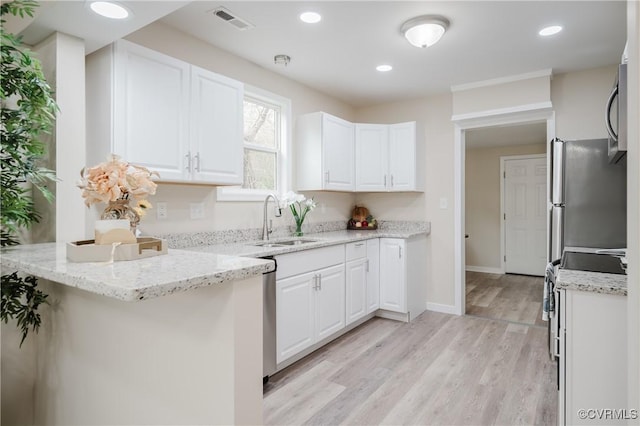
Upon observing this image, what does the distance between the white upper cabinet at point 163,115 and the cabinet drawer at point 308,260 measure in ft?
2.29

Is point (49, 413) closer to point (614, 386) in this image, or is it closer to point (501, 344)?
point (614, 386)

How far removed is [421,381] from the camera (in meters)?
2.46

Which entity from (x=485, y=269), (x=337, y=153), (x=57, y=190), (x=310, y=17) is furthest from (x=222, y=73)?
(x=485, y=269)

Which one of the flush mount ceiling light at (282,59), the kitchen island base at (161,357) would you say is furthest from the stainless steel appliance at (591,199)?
the flush mount ceiling light at (282,59)

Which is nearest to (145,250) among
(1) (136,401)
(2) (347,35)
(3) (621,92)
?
(1) (136,401)

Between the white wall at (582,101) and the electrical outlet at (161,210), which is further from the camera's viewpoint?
the white wall at (582,101)

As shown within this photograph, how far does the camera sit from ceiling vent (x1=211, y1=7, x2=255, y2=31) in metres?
2.33

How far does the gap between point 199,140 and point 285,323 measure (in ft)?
4.64

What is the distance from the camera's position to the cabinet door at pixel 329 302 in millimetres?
2945

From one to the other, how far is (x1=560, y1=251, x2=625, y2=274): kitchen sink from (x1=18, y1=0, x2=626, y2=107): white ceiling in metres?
1.58

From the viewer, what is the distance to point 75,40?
186 cm

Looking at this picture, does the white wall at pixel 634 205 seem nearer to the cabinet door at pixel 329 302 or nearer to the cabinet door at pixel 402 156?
the cabinet door at pixel 329 302

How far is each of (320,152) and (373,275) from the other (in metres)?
1.37

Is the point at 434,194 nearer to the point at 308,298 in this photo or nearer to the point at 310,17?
the point at 308,298
